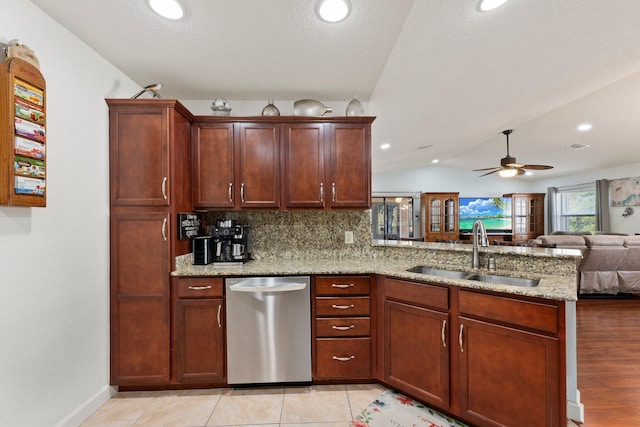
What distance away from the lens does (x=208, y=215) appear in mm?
2666

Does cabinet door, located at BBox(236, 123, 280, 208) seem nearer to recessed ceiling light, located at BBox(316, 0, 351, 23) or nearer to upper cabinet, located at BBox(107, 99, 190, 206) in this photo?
upper cabinet, located at BBox(107, 99, 190, 206)

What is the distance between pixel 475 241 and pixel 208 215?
7.87 feet

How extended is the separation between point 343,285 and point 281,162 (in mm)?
1197

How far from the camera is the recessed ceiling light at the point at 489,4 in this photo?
59.2 inches

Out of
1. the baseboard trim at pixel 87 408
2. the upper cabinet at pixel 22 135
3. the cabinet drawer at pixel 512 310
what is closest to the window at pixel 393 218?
the cabinet drawer at pixel 512 310

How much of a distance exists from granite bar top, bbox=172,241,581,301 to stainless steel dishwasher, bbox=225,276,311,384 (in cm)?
16

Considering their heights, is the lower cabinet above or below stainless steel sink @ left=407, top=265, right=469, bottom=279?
below

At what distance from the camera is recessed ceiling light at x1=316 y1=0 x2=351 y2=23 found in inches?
57.6

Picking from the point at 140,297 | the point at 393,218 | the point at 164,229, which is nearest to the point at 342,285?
the point at 164,229

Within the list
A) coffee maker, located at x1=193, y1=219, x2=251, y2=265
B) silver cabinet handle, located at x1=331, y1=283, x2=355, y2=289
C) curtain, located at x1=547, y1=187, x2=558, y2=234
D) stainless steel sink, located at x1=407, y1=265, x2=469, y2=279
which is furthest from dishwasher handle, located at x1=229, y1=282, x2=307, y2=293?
curtain, located at x1=547, y1=187, x2=558, y2=234

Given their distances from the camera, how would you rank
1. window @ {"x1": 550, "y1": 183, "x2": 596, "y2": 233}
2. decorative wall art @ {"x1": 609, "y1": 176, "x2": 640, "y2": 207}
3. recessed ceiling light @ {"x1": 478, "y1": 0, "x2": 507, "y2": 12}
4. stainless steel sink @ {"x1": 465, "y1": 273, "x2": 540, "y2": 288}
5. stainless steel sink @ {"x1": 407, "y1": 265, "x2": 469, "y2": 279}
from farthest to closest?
1. window @ {"x1": 550, "y1": 183, "x2": 596, "y2": 233}
2. decorative wall art @ {"x1": 609, "y1": 176, "x2": 640, "y2": 207}
3. stainless steel sink @ {"x1": 407, "y1": 265, "x2": 469, "y2": 279}
4. stainless steel sink @ {"x1": 465, "y1": 273, "x2": 540, "y2": 288}
5. recessed ceiling light @ {"x1": 478, "y1": 0, "x2": 507, "y2": 12}

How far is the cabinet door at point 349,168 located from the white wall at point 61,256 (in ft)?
5.88

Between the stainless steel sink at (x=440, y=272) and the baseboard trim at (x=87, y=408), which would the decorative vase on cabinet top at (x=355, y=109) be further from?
the baseboard trim at (x=87, y=408)

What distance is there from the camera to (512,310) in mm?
1483
